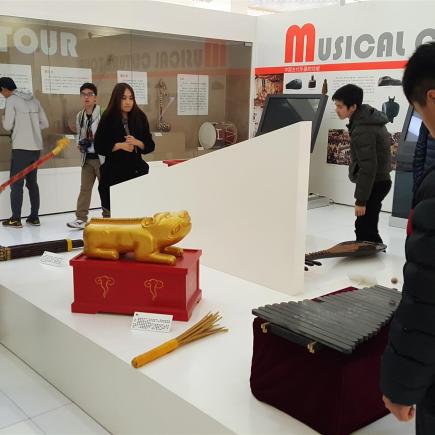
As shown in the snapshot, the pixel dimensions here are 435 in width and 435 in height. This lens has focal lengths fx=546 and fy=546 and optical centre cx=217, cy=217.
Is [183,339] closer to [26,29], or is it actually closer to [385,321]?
[385,321]

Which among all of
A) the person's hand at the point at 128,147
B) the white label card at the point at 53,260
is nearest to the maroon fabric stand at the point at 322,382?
the white label card at the point at 53,260

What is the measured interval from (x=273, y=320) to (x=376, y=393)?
44cm

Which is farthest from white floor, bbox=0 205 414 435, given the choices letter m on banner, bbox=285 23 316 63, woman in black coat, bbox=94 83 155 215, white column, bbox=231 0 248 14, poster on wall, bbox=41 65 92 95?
white column, bbox=231 0 248 14

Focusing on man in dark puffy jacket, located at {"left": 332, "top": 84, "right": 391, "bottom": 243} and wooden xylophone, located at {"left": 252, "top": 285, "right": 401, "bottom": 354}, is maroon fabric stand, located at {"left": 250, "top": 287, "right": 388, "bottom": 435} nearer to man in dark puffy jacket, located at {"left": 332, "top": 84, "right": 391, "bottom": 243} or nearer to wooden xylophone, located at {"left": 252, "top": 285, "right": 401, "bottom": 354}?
wooden xylophone, located at {"left": 252, "top": 285, "right": 401, "bottom": 354}

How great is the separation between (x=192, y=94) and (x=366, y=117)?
4576mm

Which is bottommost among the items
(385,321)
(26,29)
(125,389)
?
(125,389)

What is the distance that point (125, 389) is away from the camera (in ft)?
7.47

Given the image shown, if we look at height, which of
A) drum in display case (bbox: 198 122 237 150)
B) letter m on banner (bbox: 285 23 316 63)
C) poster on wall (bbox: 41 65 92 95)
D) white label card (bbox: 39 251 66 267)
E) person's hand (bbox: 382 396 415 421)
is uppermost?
A: letter m on banner (bbox: 285 23 316 63)

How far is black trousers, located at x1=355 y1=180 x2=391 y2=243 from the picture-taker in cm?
425

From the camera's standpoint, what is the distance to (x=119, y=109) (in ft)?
15.7

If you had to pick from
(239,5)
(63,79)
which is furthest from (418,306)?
(239,5)

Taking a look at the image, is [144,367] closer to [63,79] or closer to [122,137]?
[122,137]

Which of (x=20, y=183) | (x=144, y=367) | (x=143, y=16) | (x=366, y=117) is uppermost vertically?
(x=143, y=16)

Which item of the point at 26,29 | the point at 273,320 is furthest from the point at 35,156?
the point at 273,320
